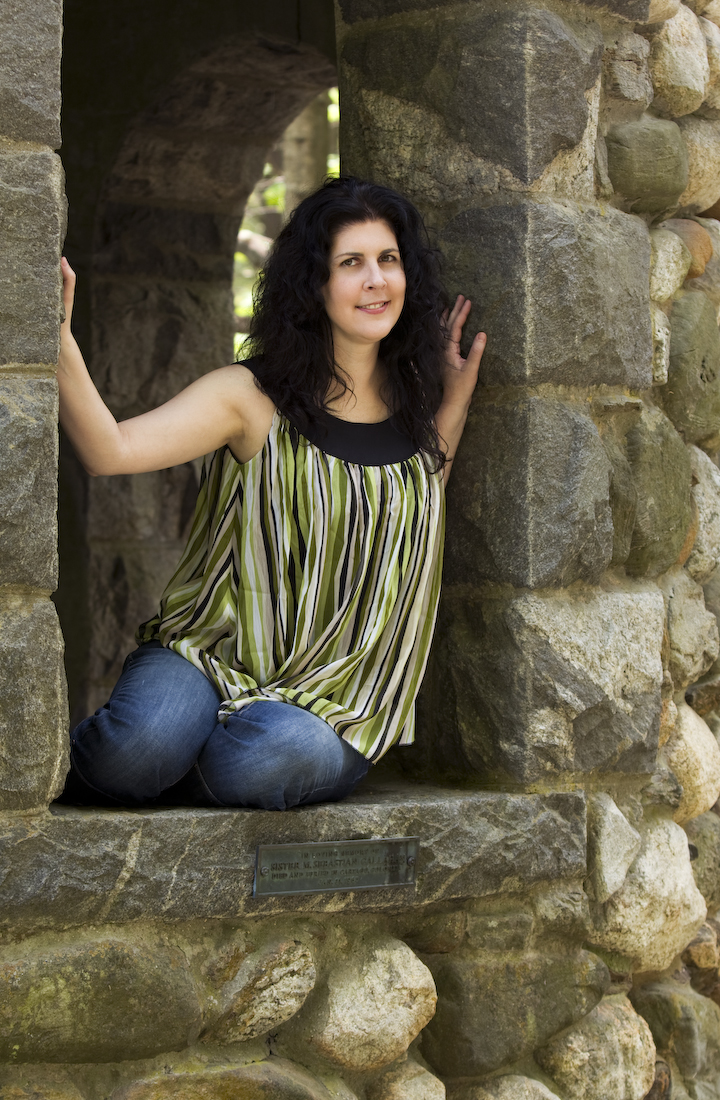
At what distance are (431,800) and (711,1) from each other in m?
1.98

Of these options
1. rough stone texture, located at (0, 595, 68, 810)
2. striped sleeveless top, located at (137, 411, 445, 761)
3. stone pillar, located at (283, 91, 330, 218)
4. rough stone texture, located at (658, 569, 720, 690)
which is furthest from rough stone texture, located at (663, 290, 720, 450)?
stone pillar, located at (283, 91, 330, 218)

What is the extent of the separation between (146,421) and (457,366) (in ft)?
2.29

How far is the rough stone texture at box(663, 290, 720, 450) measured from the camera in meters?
2.97

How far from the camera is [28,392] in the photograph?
2043 mm

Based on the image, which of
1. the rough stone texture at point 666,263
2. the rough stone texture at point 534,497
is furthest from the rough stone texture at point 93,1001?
the rough stone texture at point 666,263

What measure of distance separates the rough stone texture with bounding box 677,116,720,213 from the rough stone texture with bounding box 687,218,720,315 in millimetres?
69

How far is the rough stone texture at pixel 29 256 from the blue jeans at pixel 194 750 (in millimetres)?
636

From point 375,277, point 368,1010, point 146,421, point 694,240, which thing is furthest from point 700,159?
point 368,1010

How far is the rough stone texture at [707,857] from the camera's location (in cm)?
301

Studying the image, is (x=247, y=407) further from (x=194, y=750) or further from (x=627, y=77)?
(x=627, y=77)

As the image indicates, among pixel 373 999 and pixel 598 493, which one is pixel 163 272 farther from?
pixel 373 999

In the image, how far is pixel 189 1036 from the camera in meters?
2.22

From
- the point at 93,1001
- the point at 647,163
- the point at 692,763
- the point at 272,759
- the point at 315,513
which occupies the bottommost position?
the point at 93,1001

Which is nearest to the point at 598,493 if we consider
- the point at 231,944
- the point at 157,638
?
the point at 157,638
